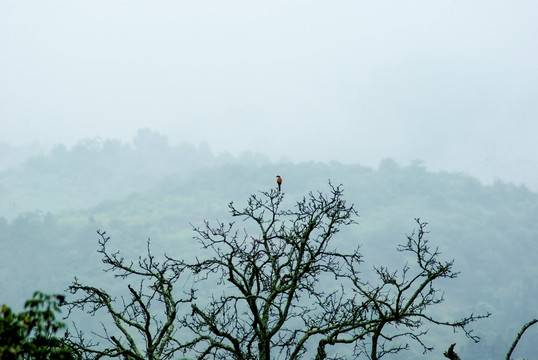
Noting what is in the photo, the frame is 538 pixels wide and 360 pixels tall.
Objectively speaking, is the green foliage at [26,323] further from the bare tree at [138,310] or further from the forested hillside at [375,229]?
the forested hillside at [375,229]

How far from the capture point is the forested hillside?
12394 cm

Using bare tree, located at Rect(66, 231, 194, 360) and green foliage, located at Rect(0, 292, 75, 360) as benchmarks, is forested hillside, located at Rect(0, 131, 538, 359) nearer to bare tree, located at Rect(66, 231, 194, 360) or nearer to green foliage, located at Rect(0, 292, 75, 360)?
bare tree, located at Rect(66, 231, 194, 360)

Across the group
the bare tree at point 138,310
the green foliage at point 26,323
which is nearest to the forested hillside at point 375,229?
the bare tree at point 138,310

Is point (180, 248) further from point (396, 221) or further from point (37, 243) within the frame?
point (396, 221)

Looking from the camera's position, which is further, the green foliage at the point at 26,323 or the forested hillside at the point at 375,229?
the forested hillside at the point at 375,229

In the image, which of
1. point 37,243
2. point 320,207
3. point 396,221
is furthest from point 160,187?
point 320,207

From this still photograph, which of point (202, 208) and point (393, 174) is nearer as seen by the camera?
point (202, 208)

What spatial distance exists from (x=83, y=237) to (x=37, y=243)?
10445 mm

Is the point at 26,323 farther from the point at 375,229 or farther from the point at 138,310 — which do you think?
the point at 375,229

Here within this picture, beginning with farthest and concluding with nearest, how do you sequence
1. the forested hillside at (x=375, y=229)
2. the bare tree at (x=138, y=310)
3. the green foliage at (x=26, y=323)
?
the forested hillside at (x=375, y=229) → the bare tree at (x=138, y=310) → the green foliage at (x=26, y=323)

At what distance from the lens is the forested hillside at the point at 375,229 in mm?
123938

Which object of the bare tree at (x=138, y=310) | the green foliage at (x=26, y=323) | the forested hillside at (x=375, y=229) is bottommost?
the green foliage at (x=26, y=323)

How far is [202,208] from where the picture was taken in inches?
6909

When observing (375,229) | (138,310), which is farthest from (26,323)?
(375,229)
